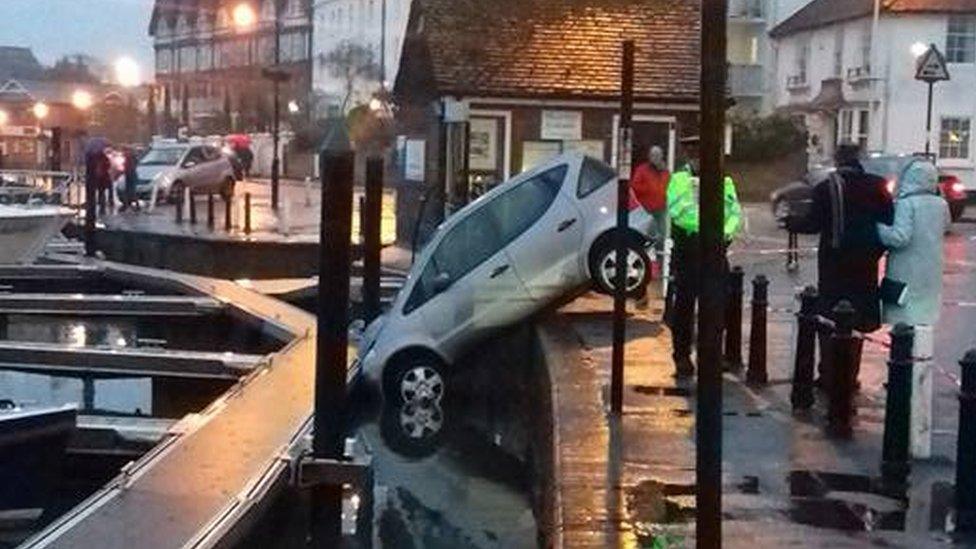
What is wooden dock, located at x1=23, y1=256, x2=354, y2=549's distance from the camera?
33.7 ft

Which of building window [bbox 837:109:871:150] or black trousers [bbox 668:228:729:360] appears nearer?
black trousers [bbox 668:228:729:360]

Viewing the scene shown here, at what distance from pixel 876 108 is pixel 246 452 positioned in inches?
1778

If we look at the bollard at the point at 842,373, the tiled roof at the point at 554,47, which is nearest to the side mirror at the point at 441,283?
the bollard at the point at 842,373

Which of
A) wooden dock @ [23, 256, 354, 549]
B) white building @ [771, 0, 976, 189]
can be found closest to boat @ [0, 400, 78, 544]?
wooden dock @ [23, 256, 354, 549]

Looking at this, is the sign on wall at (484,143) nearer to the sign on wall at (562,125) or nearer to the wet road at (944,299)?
the sign on wall at (562,125)

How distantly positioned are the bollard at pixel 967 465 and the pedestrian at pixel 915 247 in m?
2.39

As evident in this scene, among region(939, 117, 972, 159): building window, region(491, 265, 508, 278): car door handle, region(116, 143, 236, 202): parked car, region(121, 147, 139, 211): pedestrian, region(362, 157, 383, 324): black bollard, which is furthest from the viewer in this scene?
region(939, 117, 972, 159): building window

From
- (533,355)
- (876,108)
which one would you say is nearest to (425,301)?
(533,355)

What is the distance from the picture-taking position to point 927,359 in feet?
35.4

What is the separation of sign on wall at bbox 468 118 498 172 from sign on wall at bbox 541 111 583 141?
89cm

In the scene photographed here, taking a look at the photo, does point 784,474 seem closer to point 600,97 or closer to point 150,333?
point 150,333

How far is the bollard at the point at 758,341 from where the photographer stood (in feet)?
46.3

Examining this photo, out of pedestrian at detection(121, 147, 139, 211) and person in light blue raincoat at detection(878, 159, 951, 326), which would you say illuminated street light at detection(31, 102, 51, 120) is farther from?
person in light blue raincoat at detection(878, 159, 951, 326)

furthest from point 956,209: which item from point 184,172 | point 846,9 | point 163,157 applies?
point 163,157
